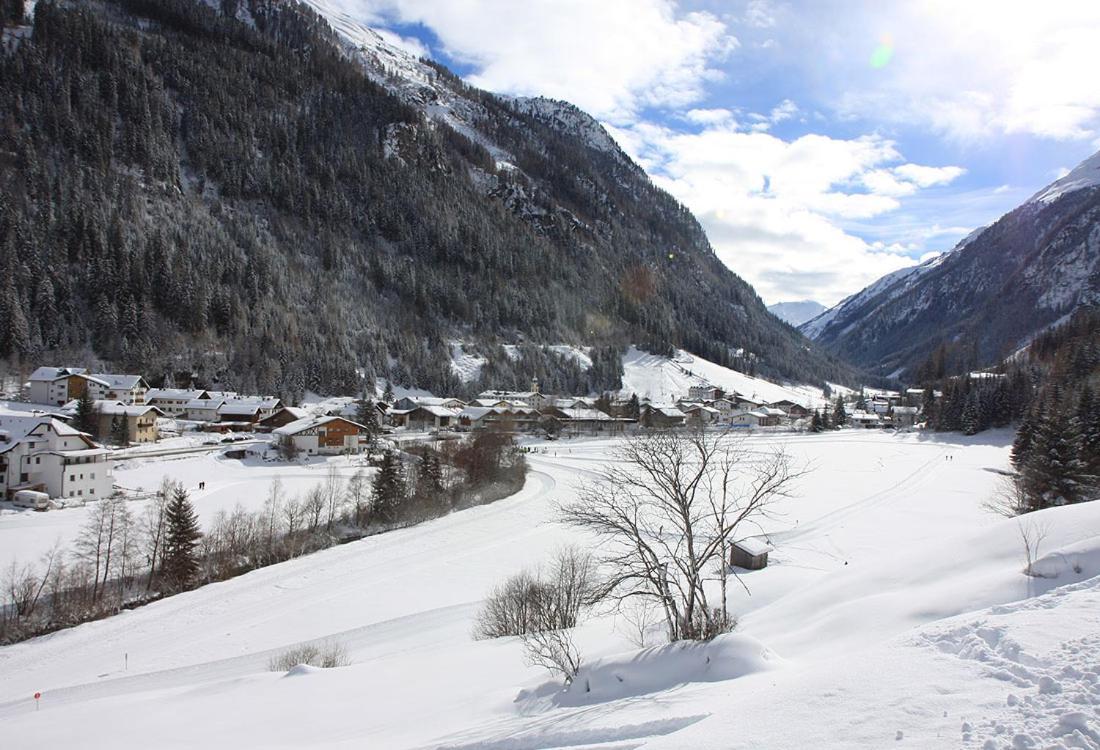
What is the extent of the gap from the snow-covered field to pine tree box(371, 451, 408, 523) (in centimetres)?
561

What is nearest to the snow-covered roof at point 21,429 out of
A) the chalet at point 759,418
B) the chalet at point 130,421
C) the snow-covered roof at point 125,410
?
the chalet at point 130,421

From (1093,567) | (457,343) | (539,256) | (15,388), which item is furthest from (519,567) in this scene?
(539,256)

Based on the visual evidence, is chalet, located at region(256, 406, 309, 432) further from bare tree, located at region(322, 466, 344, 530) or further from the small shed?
the small shed

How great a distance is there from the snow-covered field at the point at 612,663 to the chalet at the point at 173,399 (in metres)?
59.4

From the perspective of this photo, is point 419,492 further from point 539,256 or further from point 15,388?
point 539,256

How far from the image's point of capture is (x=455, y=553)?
32.7 metres

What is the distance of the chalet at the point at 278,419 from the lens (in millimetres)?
72500

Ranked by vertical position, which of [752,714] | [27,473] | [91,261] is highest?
[91,261]

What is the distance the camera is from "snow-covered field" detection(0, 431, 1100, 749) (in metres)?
6.02

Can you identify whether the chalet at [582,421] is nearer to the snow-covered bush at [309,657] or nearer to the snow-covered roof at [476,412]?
the snow-covered roof at [476,412]

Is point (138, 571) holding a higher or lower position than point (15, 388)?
lower

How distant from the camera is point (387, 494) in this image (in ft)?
129

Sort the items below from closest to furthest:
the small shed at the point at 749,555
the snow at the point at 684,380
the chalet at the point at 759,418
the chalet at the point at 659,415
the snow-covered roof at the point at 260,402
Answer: the small shed at the point at 749,555 → the snow-covered roof at the point at 260,402 → the chalet at the point at 659,415 → the chalet at the point at 759,418 → the snow at the point at 684,380

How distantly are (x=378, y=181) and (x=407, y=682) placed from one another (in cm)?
18602
